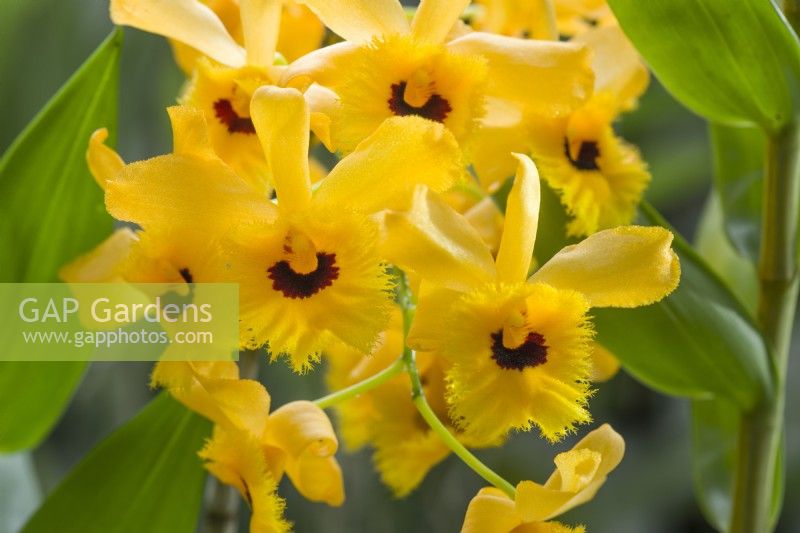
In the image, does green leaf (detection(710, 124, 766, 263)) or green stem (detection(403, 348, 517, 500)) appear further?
green leaf (detection(710, 124, 766, 263))

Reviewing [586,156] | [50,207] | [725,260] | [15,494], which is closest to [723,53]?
[586,156]

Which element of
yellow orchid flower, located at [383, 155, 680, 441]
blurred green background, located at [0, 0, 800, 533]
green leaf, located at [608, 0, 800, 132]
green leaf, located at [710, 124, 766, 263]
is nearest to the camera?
yellow orchid flower, located at [383, 155, 680, 441]

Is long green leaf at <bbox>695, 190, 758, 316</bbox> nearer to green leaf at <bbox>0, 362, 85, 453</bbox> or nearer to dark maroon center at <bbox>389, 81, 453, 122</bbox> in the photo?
dark maroon center at <bbox>389, 81, 453, 122</bbox>

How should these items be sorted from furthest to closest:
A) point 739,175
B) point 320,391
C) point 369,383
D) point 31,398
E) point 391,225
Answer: point 320,391
point 739,175
point 31,398
point 369,383
point 391,225

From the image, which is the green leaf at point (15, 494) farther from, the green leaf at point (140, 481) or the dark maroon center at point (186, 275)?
the dark maroon center at point (186, 275)

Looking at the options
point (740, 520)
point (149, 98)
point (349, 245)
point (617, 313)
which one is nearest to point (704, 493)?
point (740, 520)

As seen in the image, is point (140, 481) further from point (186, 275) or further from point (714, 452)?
point (714, 452)

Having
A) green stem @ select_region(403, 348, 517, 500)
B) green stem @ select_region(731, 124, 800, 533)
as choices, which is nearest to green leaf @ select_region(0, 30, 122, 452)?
green stem @ select_region(403, 348, 517, 500)
